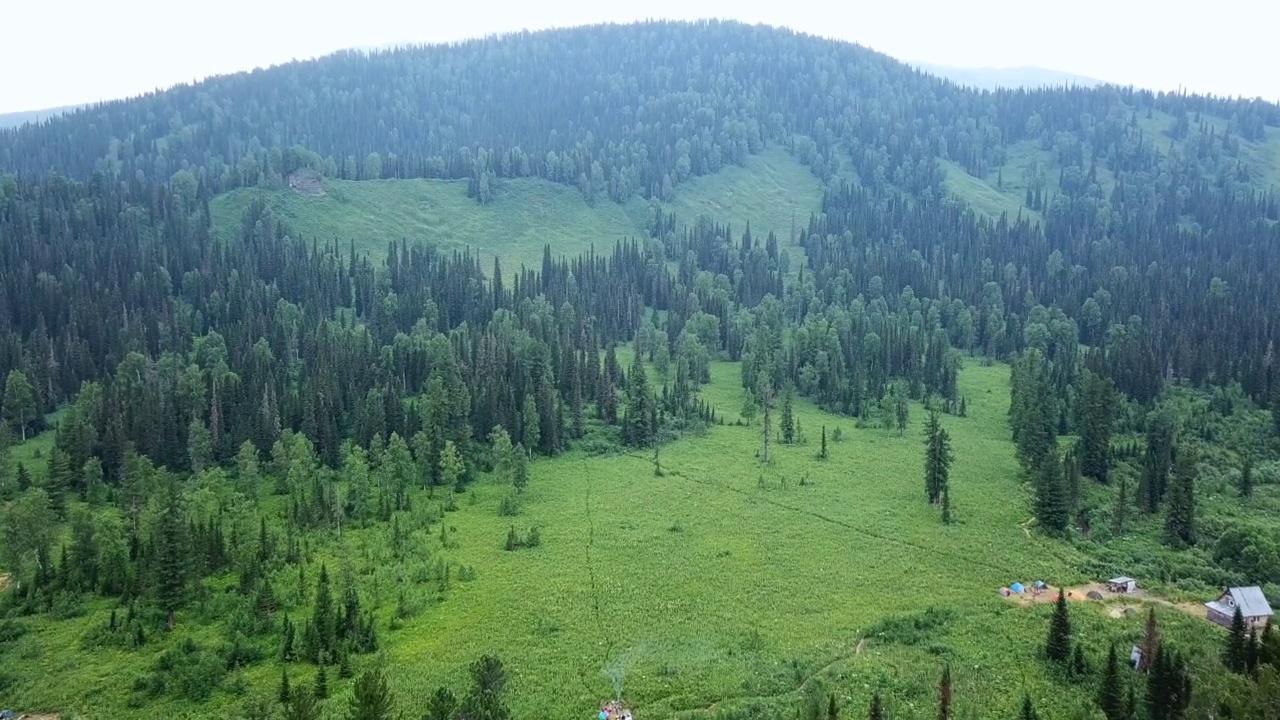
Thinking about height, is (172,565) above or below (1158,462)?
above

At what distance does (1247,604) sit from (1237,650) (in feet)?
32.5

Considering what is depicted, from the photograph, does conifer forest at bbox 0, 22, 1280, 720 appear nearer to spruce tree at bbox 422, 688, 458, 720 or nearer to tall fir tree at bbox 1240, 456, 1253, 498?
spruce tree at bbox 422, 688, 458, 720

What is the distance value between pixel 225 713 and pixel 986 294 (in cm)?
18391

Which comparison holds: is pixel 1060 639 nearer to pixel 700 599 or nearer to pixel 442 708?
pixel 700 599

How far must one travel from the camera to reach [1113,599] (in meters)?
63.4

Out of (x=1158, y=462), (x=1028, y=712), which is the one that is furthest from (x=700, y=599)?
(x=1158, y=462)

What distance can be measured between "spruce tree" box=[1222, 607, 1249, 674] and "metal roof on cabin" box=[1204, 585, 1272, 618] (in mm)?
7326

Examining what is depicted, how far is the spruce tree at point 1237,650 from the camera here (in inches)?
1935

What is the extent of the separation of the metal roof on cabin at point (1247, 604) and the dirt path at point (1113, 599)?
1.99m

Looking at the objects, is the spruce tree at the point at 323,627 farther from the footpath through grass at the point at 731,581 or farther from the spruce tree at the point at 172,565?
the spruce tree at the point at 172,565

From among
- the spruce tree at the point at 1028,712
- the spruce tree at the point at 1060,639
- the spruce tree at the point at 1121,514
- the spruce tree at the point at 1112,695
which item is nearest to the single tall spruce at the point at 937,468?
the spruce tree at the point at 1121,514

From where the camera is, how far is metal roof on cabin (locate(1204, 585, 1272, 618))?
56.7 meters

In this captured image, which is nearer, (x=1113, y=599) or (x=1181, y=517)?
(x=1113, y=599)

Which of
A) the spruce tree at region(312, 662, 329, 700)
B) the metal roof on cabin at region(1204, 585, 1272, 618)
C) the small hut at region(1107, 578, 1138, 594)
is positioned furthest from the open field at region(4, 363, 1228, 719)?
the metal roof on cabin at region(1204, 585, 1272, 618)
